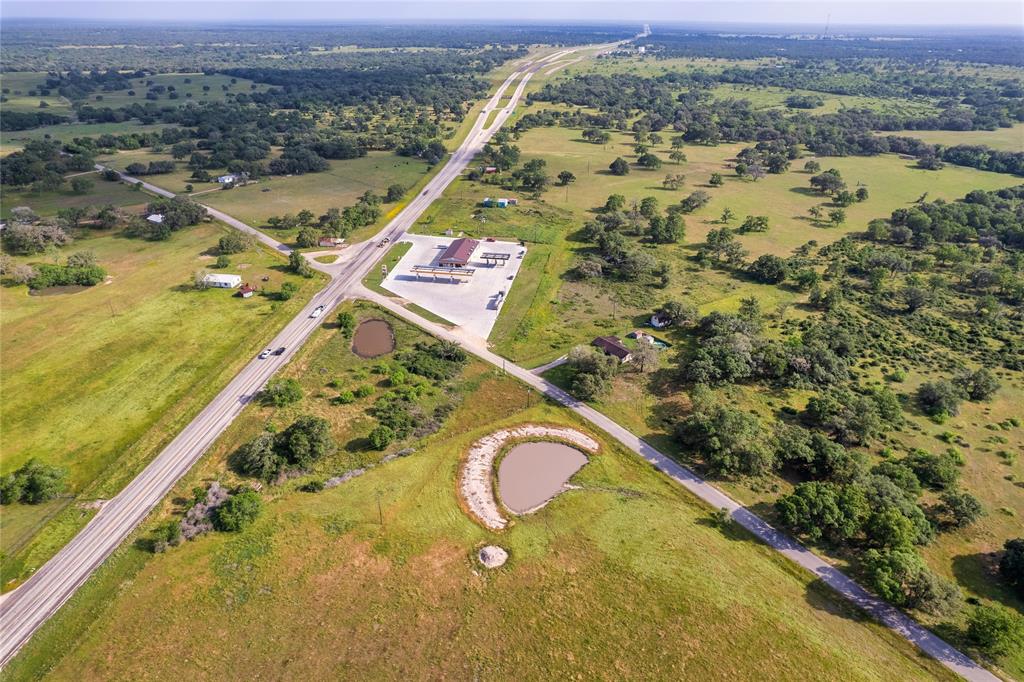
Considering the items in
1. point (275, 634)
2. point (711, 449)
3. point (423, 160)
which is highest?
point (423, 160)

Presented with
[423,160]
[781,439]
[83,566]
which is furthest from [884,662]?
[423,160]

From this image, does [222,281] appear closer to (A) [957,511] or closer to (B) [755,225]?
(A) [957,511]

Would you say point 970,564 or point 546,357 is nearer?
point 970,564

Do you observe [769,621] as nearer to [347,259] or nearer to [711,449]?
[711,449]

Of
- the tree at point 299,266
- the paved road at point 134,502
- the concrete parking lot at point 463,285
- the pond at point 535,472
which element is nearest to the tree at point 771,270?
the concrete parking lot at point 463,285

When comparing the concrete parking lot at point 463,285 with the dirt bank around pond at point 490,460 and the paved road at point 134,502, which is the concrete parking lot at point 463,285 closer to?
the paved road at point 134,502

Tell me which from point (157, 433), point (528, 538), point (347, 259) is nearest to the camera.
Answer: point (528, 538)

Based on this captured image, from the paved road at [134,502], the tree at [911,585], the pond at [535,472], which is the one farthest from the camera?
the pond at [535,472]
